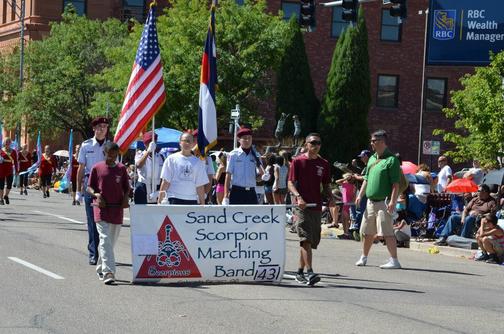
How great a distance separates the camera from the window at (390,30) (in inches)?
2142

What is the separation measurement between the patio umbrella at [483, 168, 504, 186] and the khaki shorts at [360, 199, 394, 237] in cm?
697

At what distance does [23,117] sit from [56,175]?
15.9 ft

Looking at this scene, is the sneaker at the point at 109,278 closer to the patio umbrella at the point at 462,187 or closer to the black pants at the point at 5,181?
the patio umbrella at the point at 462,187

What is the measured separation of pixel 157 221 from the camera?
1299cm

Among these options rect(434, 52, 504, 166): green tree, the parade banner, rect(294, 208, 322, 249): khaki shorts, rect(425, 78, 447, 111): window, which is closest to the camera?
the parade banner

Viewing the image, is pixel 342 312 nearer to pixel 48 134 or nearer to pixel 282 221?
pixel 282 221

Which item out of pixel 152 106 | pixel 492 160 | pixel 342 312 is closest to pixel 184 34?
pixel 492 160

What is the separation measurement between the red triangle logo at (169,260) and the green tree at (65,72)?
37543 millimetres

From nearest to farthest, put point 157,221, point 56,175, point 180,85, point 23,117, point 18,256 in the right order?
point 157,221 → point 18,256 → point 180,85 → point 56,175 → point 23,117

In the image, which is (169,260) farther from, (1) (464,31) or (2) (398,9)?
(1) (464,31)

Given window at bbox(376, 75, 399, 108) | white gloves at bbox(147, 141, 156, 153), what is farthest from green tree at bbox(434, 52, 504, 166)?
window at bbox(376, 75, 399, 108)

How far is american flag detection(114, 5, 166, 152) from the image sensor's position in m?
15.9

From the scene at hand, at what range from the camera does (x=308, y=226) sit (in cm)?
1362

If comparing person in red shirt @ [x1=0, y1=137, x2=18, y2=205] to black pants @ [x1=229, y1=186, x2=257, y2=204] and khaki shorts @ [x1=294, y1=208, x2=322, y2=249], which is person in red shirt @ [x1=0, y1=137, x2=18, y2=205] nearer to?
black pants @ [x1=229, y1=186, x2=257, y2=204]
